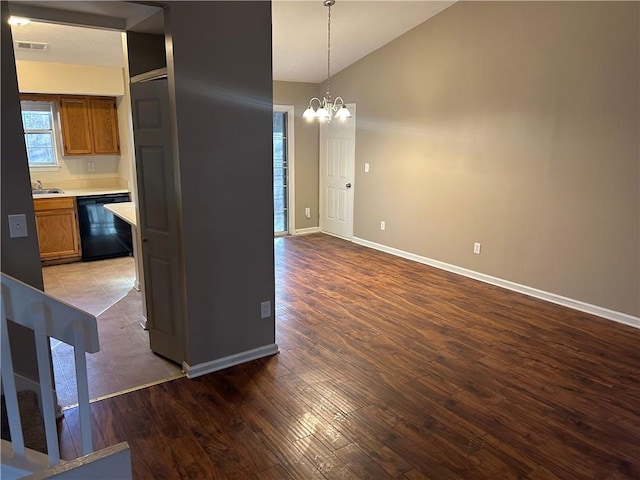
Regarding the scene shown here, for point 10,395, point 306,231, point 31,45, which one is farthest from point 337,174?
point 10,395

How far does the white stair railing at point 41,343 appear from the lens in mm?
1399

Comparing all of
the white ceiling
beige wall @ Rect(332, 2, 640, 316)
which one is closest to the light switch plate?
the white ceiling

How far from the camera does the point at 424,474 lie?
2.12 m

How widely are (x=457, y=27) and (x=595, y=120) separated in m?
1.89

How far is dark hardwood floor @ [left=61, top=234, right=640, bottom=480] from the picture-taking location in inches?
86.7

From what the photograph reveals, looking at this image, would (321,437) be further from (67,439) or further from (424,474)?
(67,439)

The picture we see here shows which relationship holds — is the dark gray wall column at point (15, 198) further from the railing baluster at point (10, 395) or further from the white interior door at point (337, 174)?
the white interior door at point (337, 174)

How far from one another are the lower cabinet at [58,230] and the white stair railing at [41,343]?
462 cm

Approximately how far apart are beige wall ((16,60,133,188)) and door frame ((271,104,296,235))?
228 centimetres

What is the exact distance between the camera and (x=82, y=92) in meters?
5.56

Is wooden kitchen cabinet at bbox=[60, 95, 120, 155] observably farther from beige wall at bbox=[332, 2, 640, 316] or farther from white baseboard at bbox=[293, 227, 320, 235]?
beige wall at bbox=[332, 2, 640, 316]

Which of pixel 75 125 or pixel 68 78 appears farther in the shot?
pixel 75 125

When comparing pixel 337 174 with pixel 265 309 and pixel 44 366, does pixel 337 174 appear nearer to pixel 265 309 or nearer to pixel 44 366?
pixel 265 309

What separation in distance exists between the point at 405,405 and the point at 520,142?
9.97 ft
